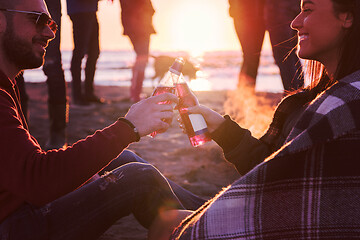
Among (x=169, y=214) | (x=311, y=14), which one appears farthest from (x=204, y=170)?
(x=311, y=14)

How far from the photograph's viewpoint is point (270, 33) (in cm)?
423

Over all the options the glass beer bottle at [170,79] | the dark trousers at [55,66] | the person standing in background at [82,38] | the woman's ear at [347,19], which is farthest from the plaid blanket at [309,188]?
the person standing in background at [82,38]

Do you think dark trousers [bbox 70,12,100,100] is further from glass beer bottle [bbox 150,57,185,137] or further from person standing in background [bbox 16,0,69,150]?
glass beer bottle [bbox 150,57,185,137]

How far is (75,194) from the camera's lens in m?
1.80

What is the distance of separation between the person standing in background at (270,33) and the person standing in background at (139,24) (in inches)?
72.9

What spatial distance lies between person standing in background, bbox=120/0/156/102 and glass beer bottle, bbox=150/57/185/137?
4217 mm

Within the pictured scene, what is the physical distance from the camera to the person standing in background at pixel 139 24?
6.20m

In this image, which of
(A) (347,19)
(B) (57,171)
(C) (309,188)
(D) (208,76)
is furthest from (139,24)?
(D) (208,76)

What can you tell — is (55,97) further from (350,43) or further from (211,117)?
(350,43)

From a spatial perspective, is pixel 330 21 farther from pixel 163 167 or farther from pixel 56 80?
pixel 56 80

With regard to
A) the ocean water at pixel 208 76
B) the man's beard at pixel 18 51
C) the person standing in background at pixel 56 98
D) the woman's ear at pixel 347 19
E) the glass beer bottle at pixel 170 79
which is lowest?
the ocean water at pixel 208 76

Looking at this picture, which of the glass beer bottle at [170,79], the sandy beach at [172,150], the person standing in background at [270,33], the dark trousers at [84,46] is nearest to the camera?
the glass beer bottle at [170,79]

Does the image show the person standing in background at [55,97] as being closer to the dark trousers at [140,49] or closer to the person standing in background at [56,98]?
the person standing in background at [56,98]

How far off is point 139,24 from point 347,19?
4.81 m
